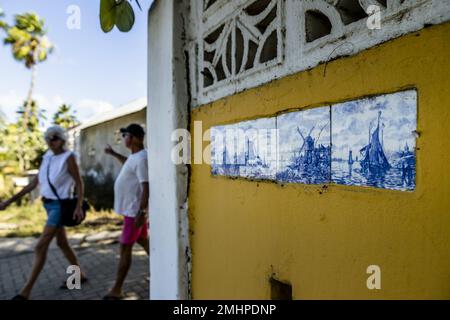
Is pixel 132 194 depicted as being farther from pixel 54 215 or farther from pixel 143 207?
pixel 54 215

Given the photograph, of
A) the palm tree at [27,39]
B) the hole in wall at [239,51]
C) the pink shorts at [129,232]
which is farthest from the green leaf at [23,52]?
the hole in wall at [239,51]

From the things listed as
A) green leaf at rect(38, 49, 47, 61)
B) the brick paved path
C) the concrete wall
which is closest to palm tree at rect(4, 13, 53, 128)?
green leaf at rect(38, 49, 47, 61)

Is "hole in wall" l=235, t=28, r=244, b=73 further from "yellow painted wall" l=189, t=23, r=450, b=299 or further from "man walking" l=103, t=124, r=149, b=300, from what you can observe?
"man walking" l=103, t=124, r=149, b=300

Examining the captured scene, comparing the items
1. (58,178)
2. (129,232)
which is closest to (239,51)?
(129,232)

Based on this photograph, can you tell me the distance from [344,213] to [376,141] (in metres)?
0.37

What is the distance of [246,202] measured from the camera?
2279 mm

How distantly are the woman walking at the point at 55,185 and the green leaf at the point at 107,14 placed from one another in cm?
281

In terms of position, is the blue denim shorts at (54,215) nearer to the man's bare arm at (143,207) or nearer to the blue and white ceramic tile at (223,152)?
the man's bare arm at (143,207)

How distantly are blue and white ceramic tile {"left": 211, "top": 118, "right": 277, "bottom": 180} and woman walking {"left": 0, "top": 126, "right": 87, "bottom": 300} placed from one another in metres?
2.24

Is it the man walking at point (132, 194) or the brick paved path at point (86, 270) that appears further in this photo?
the brick paved path at point (86, 270)

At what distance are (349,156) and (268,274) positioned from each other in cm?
97

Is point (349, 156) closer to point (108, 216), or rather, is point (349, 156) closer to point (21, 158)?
point (108, 216)

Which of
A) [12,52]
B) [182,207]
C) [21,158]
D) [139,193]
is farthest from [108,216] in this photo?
[12,52]

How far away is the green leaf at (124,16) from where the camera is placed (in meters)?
1.67
